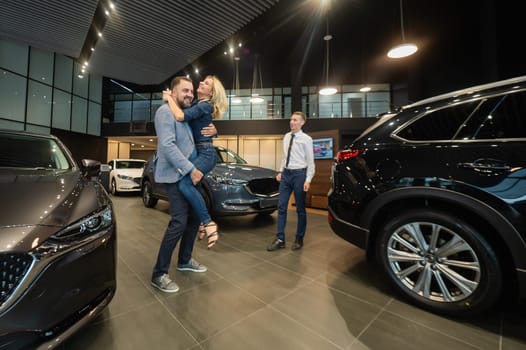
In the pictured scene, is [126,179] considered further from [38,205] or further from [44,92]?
[44,92]

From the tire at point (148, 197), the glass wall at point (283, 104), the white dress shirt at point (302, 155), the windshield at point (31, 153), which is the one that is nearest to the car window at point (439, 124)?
the white dress shirt at point (302, 155)

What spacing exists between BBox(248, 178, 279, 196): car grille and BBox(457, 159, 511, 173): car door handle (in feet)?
7.46

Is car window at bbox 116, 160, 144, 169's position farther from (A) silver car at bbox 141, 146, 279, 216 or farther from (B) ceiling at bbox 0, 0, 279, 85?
(A) silver car at bbox 141, 146, 279, 216

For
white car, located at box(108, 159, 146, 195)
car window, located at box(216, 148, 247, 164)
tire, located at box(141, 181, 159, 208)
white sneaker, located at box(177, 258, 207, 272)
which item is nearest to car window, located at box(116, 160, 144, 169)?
white car, located at box(108, 159, 146, 195)

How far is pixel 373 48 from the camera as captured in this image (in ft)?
25.4

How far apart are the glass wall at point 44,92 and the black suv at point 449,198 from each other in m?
13.4

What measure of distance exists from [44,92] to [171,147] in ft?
43.9

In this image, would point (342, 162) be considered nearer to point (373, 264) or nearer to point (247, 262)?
point (373, 264)

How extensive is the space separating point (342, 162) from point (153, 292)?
1.77 m

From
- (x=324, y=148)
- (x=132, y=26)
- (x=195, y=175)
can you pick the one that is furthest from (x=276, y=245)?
(x=132, y=26)

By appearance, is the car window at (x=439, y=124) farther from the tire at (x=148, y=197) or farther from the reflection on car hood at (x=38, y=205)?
the tire at (x=148, y=197)

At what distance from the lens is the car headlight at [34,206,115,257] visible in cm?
83

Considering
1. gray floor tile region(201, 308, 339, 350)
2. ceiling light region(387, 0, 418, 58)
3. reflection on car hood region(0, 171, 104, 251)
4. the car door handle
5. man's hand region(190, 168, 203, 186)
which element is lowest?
gray floor tile region(201, 308, 339, 350)

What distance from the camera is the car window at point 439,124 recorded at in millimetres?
1370
